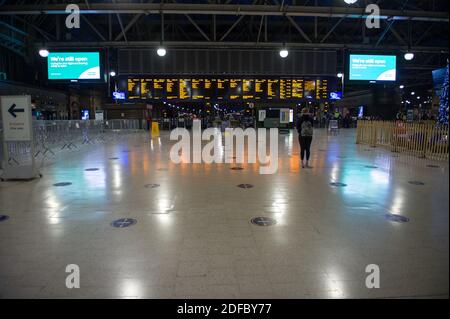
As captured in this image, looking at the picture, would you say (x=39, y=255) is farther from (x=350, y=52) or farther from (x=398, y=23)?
(x=398, y=23)

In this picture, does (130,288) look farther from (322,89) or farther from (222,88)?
(322,89)

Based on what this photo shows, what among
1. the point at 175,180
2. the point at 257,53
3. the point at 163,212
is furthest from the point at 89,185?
the point at 257,53

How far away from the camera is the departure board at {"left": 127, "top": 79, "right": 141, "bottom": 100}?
2330 cm

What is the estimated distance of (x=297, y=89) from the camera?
24031mm

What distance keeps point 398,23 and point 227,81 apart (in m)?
10.8

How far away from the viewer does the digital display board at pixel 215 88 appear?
23.4 metres

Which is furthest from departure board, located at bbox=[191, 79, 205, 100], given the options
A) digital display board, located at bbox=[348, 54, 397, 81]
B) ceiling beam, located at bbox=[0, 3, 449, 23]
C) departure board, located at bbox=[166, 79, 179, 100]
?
ceiling beam, located at bbox=[0, 3, 449, 23]

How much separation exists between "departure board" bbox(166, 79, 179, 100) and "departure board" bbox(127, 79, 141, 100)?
1.96m

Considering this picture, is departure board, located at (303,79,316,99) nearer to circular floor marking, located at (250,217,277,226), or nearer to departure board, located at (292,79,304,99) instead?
departure board, located at (292,79,304,99)

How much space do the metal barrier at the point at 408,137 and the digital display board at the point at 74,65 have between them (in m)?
12.7

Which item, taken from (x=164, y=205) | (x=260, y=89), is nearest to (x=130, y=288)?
(x=164, y=205)

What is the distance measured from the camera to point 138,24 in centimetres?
1889

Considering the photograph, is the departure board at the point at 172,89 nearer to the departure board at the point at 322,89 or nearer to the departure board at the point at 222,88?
the departure board at the point at 222,88

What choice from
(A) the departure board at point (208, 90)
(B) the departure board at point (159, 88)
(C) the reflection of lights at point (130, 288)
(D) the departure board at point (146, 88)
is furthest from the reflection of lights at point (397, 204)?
(D) the departure board at point (146, 88)
